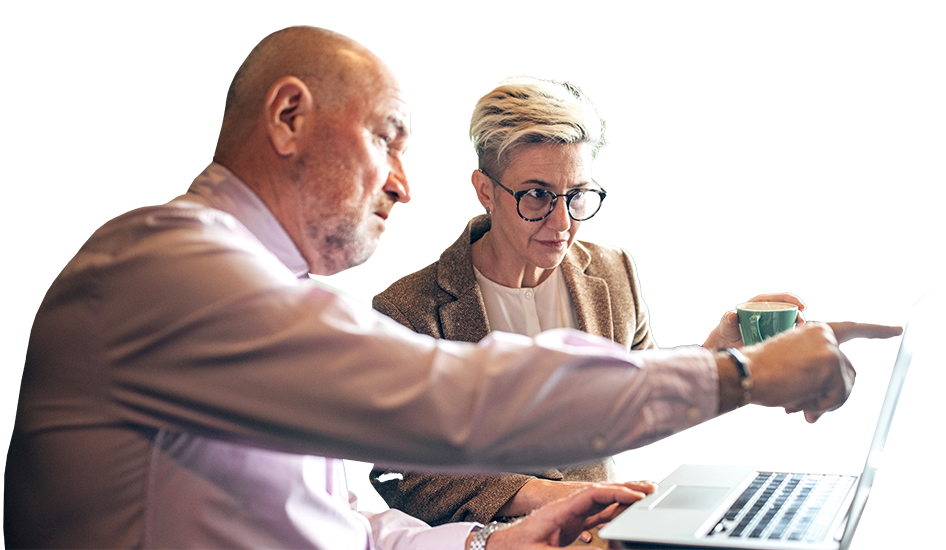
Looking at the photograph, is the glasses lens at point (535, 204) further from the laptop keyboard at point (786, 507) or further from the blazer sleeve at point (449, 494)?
the laptop keyboard at point (786, 507)

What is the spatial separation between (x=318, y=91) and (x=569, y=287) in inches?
51.4

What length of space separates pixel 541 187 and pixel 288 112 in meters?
1.08

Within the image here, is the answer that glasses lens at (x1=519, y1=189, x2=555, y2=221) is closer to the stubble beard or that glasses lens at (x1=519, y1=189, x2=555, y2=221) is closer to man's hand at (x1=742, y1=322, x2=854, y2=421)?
the stubble beard

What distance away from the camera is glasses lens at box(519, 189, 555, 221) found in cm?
198

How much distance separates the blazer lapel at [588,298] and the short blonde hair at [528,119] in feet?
1.21

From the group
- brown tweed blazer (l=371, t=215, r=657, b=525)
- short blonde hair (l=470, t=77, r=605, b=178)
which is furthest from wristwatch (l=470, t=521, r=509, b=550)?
short blonde hair (l=470, t=77, r=605, b=178)

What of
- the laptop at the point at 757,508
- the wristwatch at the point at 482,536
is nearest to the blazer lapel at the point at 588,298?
the laptop at the point at 757,508

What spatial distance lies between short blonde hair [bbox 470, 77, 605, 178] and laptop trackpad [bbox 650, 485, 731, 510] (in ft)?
3.30

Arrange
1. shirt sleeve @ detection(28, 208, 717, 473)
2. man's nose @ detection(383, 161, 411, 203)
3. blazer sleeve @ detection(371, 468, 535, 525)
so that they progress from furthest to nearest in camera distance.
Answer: blazer sleeve @ detection(371, 468, 535, 525)
man's nose @ detection(383, 161, 411, 203)
shirt sleeve @ detection(28, 208, 717, 473)

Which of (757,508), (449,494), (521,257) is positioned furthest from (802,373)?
(521,257)

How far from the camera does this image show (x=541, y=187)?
6.49 feet

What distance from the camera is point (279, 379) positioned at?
2.38ft

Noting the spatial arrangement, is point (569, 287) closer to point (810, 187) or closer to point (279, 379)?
point (810, 187)
